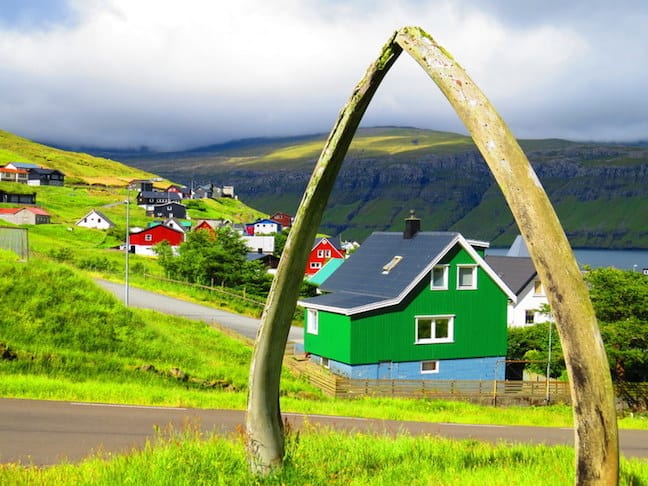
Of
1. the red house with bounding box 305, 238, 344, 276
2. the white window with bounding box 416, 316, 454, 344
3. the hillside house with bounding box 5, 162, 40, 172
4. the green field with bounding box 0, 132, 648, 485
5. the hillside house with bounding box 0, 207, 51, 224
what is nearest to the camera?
the green field with bounding box 0, 132, 648, 485

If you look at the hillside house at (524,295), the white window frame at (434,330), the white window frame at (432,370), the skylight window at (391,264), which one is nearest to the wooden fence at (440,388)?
the white window frame at (432,370)

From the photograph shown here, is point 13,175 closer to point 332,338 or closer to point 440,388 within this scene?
point 332,338

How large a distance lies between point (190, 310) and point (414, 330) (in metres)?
20.0

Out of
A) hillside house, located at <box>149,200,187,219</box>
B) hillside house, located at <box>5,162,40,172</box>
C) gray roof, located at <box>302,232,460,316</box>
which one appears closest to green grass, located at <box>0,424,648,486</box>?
gray roof, located at <box>302,232,460,316</box>

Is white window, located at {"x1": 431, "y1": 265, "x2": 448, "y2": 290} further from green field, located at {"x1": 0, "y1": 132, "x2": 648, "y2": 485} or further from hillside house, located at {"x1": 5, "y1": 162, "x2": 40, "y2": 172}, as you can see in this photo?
hillside house, located at {"x1": 5, "y1": 162, "x2": 40, "y2": 172}

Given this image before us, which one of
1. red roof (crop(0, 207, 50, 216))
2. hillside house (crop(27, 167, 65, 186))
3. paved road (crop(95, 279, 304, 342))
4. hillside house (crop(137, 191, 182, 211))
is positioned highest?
hillside house (crop(27, 167, 65, 186))

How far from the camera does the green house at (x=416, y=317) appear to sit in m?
34.0

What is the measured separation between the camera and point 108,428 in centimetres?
1475

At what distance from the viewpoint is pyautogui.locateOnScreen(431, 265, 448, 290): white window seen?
3562 centimetres

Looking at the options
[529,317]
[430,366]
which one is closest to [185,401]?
[430,366]

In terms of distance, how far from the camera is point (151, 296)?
5222cm

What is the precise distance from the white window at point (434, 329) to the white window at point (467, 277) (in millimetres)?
2020

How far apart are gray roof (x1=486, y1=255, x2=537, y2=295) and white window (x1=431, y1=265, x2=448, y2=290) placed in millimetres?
23191

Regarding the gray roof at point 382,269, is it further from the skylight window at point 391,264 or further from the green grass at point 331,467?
the green grass at point 331,467
